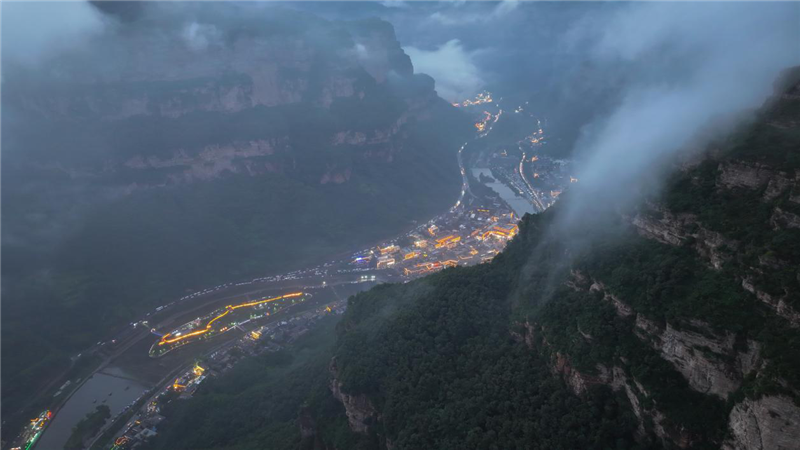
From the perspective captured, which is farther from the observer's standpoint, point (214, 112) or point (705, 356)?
point (214, 112)

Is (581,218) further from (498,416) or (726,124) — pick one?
(498,416)

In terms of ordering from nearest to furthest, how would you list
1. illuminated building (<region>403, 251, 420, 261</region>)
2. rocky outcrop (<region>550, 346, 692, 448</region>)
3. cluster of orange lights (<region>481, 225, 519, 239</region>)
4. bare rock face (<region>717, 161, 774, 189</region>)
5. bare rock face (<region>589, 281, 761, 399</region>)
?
bare rock face (<region>589, 281, 761, 399</region>), rocky outcrop (<region>550, 346, 692, 448</region>), bare rock face (<region>717, 161, 774, 189</region>), illuminated building (<region>403, 251, 420, 261</region>), cluster of orange lights (<region>481, 225, 519, 239</region>)

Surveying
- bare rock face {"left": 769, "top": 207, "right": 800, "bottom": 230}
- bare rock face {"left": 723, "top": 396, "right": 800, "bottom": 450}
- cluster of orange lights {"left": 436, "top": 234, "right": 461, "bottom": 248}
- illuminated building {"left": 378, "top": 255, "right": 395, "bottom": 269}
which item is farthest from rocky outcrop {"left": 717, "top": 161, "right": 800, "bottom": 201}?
cluster of orange lights {"left": 436, "top": 234, "right": 461, "bottom": 248}

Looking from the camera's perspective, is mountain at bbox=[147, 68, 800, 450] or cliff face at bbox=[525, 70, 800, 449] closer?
cliff face at bbox=[525, 70, 800, 449]

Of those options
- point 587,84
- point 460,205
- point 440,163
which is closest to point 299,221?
point 460,205

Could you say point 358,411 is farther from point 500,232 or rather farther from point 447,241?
point 500,232

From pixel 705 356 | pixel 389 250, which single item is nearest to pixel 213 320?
pixel 389 250

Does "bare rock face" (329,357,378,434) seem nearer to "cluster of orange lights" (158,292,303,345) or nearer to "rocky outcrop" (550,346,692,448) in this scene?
"rocky outcrop" (550,346,692,448)
